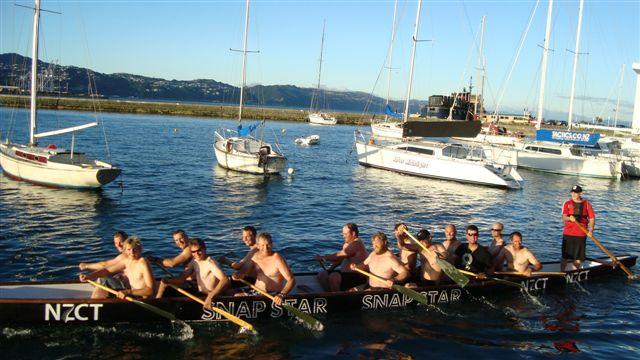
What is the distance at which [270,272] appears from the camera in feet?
34.3

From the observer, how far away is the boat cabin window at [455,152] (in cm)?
3341

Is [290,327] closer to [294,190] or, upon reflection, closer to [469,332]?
[469,332]

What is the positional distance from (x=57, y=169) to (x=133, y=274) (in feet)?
54.4

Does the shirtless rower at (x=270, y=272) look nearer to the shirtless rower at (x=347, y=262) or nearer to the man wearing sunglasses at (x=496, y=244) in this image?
the shirtless rower at (x=347, y=262)

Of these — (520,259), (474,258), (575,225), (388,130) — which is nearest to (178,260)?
(474,258)

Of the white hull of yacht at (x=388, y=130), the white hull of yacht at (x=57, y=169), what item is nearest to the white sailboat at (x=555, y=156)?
the white hull of yacht at (x=388, y=130)

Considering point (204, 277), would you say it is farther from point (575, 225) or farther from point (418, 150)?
point (418, 150)

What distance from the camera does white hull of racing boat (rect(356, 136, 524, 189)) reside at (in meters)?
31.5

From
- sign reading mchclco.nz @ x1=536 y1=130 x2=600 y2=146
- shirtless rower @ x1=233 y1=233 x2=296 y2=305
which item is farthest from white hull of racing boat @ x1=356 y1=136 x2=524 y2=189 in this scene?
shirtless rower @ x1=233 y1=233 x2=296 y2=305

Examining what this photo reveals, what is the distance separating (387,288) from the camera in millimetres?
11266

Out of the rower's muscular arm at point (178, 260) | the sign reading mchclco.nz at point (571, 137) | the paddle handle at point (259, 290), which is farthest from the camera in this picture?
the sign reading mchclco.nz at point (571, 137)

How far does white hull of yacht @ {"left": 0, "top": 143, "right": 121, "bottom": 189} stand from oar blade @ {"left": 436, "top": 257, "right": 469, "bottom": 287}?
1722 cm

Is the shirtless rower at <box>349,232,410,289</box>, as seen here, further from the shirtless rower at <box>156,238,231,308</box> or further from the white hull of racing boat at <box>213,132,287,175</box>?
the white hull of racing boat at <box>213,132,287,175</box>

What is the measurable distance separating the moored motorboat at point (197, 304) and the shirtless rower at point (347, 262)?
34 centimetres
